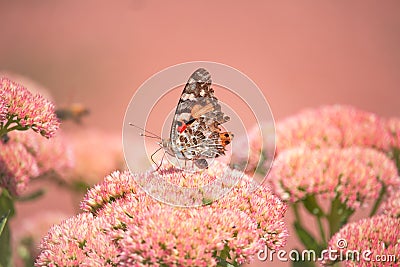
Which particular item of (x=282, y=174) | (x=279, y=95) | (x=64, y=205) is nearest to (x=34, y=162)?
(x=282, y=174)

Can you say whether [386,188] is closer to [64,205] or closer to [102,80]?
[64,205]

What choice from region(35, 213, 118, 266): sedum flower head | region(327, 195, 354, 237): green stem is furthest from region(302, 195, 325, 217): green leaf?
region(35, 213, 118, 266): sedum flower head

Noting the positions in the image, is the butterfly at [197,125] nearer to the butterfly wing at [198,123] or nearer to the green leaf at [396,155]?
the butterfly wing at [198,123]

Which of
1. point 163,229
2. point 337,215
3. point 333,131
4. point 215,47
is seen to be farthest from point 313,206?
point 215,47

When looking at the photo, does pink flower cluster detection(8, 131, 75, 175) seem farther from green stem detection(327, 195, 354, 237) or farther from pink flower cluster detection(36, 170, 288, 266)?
green stem detection(327, 195, 354, 237)

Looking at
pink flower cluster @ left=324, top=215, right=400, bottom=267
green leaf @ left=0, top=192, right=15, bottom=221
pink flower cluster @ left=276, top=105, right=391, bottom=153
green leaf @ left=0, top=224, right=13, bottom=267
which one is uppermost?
pink flower cluster @ left=276, top=105, right=391, bottom=153

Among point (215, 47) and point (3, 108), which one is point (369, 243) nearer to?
point (3, 108)
